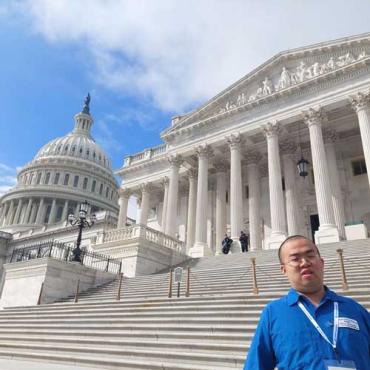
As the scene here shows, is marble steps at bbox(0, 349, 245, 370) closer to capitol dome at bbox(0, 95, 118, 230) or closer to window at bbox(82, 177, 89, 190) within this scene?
capitol dome at bbox(0, 95, 118, 230)

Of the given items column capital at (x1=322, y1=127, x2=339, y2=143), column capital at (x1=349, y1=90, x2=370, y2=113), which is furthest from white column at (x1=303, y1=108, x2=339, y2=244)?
column capital at (x1=322, y1=127, x2=339, y2=143)

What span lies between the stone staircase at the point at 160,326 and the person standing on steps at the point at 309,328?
498 centimetres

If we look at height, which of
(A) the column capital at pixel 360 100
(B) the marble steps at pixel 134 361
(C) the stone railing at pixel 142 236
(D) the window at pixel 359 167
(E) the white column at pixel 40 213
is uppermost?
(E) the white column at pixel 40 213

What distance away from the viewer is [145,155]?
1532 inches

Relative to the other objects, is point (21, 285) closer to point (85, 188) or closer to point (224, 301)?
point (224, 301)

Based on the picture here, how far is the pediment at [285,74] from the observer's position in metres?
24.0

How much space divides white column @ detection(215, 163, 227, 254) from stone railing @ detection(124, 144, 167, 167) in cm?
800

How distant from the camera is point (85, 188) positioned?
9538 cm

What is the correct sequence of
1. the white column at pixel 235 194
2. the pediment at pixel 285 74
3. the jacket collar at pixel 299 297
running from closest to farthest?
1. the jacket collar at pixel 299 297
2. the pediment at pixel 285 74
3. the white column at pixel 235 194

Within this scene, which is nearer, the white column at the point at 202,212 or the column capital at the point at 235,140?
the white column at the point at 202,212

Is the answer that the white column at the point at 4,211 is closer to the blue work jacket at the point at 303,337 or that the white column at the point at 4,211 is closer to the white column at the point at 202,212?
the white column at the point at 202,212

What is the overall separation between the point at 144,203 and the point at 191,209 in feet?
23.8

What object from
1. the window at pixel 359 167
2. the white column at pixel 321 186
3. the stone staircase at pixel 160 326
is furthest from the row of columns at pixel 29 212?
the stone staircase at pixel 160 326

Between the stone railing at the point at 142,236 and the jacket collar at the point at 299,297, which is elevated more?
the stone railing at the point at 142,236
